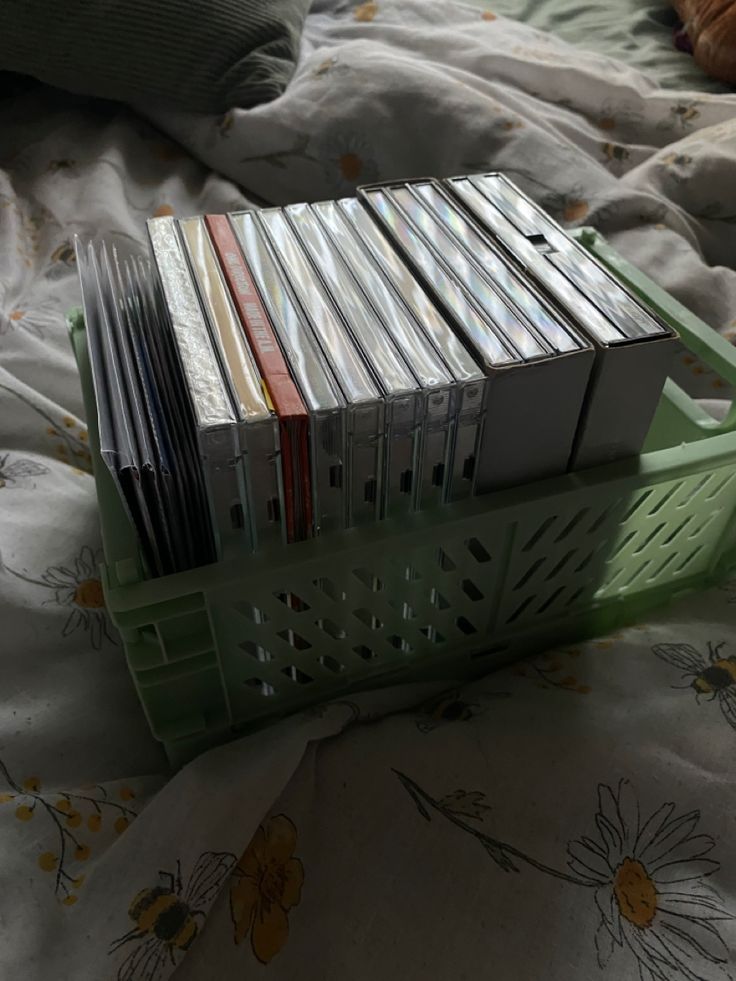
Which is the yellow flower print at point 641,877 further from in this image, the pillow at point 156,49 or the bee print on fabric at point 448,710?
the pillow at point 156,49

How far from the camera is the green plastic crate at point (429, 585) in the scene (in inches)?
15.8

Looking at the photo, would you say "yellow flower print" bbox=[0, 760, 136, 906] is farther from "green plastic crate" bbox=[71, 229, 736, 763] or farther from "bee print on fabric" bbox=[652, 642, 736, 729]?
"bee print on fabric" bbox=[652, 642, 736, 729]

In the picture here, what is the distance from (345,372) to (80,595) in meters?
0.29

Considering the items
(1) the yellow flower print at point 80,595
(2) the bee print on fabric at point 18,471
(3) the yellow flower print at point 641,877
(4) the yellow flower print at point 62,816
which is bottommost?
(4) the yellow flower print at point 62,816

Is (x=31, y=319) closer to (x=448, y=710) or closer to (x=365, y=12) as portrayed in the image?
(x=448, y=710)

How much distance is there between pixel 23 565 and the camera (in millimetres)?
546

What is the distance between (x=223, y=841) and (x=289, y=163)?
70 cm

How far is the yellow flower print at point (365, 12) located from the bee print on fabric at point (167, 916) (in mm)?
1052

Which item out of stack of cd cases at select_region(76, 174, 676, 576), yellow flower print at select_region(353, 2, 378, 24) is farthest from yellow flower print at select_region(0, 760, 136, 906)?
yellow flower print at select_region(353, 2, 378, 24)

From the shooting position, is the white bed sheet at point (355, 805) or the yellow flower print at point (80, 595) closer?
the white bed sheet at point (355, 805)

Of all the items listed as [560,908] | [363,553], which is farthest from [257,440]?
[560,908]

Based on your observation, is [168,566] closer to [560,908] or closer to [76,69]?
[560,908]

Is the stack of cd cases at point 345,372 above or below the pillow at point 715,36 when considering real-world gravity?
above

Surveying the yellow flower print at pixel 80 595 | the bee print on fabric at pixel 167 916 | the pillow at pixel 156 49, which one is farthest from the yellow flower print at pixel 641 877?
the pillow at pixel 156 49
